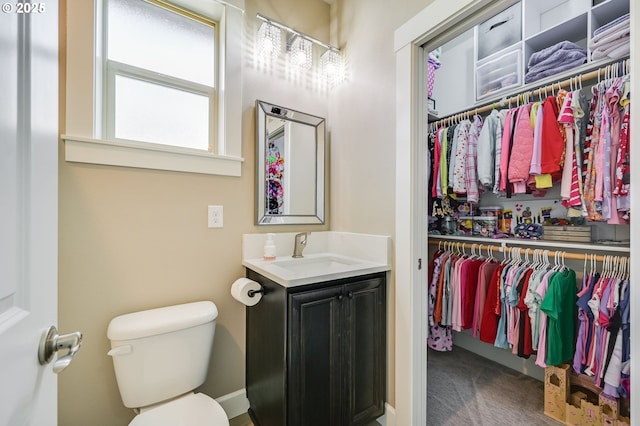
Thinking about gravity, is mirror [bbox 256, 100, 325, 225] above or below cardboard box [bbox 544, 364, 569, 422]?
above

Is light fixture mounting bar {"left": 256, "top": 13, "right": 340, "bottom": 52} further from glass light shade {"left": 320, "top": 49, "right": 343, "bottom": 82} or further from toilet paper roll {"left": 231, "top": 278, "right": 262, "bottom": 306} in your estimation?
toilet paper roll {"left": 231, "top": 278, "right": 262, "bottom": 306}

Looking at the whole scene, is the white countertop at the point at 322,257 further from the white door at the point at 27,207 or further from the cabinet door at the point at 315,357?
the white door at the point at 27,207

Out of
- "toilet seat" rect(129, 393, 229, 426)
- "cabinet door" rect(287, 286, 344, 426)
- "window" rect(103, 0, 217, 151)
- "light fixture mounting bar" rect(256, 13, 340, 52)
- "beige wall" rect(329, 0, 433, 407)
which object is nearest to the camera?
"toilet seat" rect(129, 393, 229, 426)

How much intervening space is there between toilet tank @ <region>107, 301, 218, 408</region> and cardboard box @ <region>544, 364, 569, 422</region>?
6.71 feet

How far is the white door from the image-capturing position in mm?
394

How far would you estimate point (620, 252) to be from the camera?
1595 millimetres

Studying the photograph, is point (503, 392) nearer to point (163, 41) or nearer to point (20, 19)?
point (20, 19)

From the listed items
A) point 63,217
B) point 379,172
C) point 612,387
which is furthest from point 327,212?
point 612,387

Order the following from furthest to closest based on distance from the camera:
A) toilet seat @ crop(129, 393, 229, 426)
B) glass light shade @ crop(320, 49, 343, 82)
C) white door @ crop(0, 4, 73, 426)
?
glass light shade @ crop(320, 49, 343, 82) < toilet seat @ crop(129, 393, 229, 426) < white door @ crop(0, 4, 73, 426)

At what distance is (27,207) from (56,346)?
0.88 ft

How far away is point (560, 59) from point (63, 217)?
300 cm

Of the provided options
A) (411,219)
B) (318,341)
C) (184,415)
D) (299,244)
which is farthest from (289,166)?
(184,415)

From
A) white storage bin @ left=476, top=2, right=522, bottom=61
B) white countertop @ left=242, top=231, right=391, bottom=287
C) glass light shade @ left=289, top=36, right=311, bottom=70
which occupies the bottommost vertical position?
white countertop @ left=242, top=231, right=391, bottom=287

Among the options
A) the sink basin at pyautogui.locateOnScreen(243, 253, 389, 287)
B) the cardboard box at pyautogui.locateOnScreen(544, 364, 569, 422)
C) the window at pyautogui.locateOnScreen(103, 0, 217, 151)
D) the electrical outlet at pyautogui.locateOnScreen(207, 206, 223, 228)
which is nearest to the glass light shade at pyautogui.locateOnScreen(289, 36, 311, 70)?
the window at pyautogui.locateOnScreen(103, 0, 217, 151)
